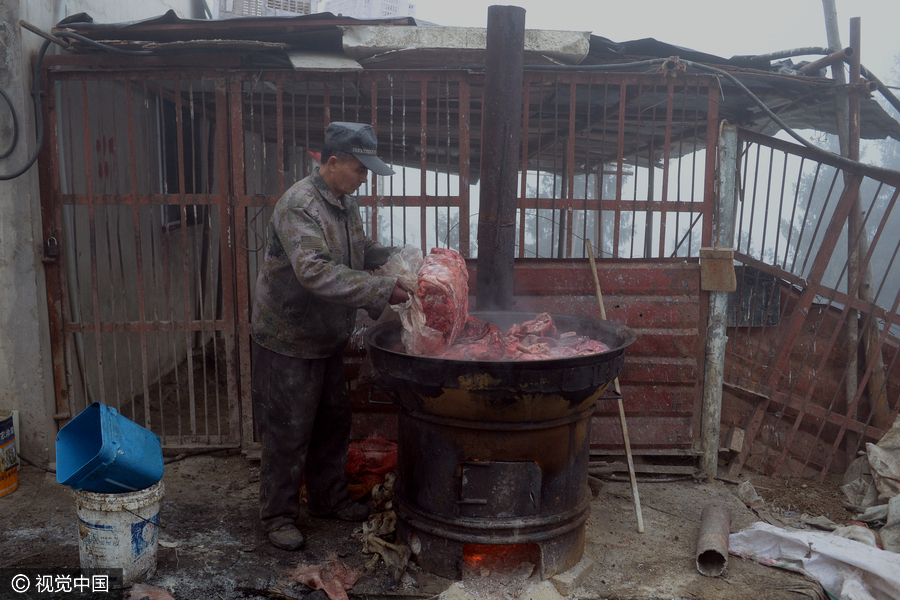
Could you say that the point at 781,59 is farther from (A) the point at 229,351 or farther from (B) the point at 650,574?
(A) the point at 229,351

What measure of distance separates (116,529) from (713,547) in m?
3.35

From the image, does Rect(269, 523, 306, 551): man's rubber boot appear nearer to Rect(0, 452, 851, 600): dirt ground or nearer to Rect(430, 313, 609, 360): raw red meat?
Rect(0, 452, 851, 600): dirt ground

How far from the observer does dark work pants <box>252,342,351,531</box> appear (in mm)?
3824

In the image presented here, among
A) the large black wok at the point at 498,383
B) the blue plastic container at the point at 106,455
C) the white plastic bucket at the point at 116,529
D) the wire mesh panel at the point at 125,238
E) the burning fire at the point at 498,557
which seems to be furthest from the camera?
the wire mesh panel at the point at 125,238

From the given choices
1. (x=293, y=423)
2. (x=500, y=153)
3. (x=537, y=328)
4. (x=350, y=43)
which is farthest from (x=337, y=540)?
(x=350, y=43)

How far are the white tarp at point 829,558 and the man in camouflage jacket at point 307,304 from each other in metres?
2.71

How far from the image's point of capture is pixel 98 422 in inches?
143

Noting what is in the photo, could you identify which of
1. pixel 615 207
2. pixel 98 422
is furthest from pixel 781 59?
pixel 98 422

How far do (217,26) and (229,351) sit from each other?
248cm

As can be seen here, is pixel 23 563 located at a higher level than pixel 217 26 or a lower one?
lower

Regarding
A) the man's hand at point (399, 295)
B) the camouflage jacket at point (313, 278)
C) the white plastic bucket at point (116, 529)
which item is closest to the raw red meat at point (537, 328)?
the man's hand at point (399, 295)

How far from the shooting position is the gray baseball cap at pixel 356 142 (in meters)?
3.56

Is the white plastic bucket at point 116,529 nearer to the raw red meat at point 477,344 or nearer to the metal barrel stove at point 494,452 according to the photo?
the metal barrel stove at point 494,452

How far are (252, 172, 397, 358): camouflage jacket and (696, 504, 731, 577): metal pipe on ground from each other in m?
2.38
